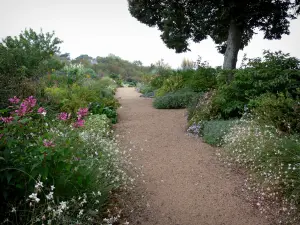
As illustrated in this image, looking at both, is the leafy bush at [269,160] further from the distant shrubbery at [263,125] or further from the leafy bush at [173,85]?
the leafy bush at [173,85]

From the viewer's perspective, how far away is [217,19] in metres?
13.3

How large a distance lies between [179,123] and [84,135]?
4.09 m

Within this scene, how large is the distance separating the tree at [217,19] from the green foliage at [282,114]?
6.87 m

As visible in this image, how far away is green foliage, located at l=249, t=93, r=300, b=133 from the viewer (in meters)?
4.98

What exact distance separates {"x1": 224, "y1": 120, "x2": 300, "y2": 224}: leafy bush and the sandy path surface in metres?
0.34

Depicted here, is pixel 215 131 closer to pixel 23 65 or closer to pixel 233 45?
pixel 233 45

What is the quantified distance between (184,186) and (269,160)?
1.39 meters

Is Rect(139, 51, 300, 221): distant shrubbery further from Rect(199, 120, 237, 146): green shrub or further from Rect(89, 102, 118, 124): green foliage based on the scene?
Rect(89, 102, 118, 124): green foliage

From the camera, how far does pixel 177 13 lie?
1428 centimetres

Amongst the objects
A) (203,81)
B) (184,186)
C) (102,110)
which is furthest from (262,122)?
(203,81)

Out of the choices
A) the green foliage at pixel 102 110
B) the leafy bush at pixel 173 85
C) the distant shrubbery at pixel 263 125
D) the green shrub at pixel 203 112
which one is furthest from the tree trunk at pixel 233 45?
the green foliage at pixel 102 110

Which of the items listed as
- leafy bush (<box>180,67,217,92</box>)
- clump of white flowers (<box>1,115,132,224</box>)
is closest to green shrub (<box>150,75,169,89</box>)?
leafy bush (<box>180,67,217,92</box>)

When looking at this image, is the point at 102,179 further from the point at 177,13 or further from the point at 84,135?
the point at 177,13

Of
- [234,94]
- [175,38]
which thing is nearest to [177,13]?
[175,38]
